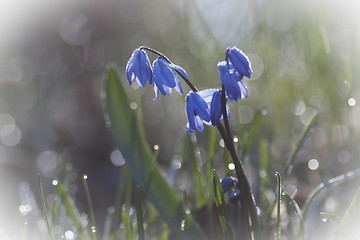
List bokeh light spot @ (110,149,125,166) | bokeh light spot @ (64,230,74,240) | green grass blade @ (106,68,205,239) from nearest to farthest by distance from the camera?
green grass blade @ (106,68,205,239)
bokeh light spot @ (64,230,74,240)
bokeh light spot @ (110,149,125,166)

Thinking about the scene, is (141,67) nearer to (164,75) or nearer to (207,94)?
(164,75)

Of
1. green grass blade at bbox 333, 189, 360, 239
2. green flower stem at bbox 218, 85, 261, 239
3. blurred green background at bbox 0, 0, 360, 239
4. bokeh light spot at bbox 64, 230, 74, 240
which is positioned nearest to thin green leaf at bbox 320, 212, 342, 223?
green grass blade at bbox 333, 189, 360, 239

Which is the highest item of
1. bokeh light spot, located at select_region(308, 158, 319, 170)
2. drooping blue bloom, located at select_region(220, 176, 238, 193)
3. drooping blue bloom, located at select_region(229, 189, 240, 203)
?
drooping blue bloom, located at select_region(220, 176, 238, 193)

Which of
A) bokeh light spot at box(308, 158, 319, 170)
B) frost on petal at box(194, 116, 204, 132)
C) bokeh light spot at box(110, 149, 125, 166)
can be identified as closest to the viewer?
frost on petal at box(194, 116, 204, 132)

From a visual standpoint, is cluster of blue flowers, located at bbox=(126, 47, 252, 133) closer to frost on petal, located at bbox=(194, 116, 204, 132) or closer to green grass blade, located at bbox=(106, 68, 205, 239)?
frost on petal, located at bbox=(194, 116, 204, 132)

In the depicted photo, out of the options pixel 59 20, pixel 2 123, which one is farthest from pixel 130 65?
pixel 59 20

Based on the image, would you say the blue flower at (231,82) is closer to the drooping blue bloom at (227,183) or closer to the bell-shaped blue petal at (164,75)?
A: the bell-shaped blue petal at (164,75)

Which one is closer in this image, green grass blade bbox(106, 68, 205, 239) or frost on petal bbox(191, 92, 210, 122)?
frost on petal bbox(191, 92, 210, 122)

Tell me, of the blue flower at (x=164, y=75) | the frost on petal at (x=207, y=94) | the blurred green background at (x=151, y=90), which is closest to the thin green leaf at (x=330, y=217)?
the blurred green background at (x=151, y=90)
